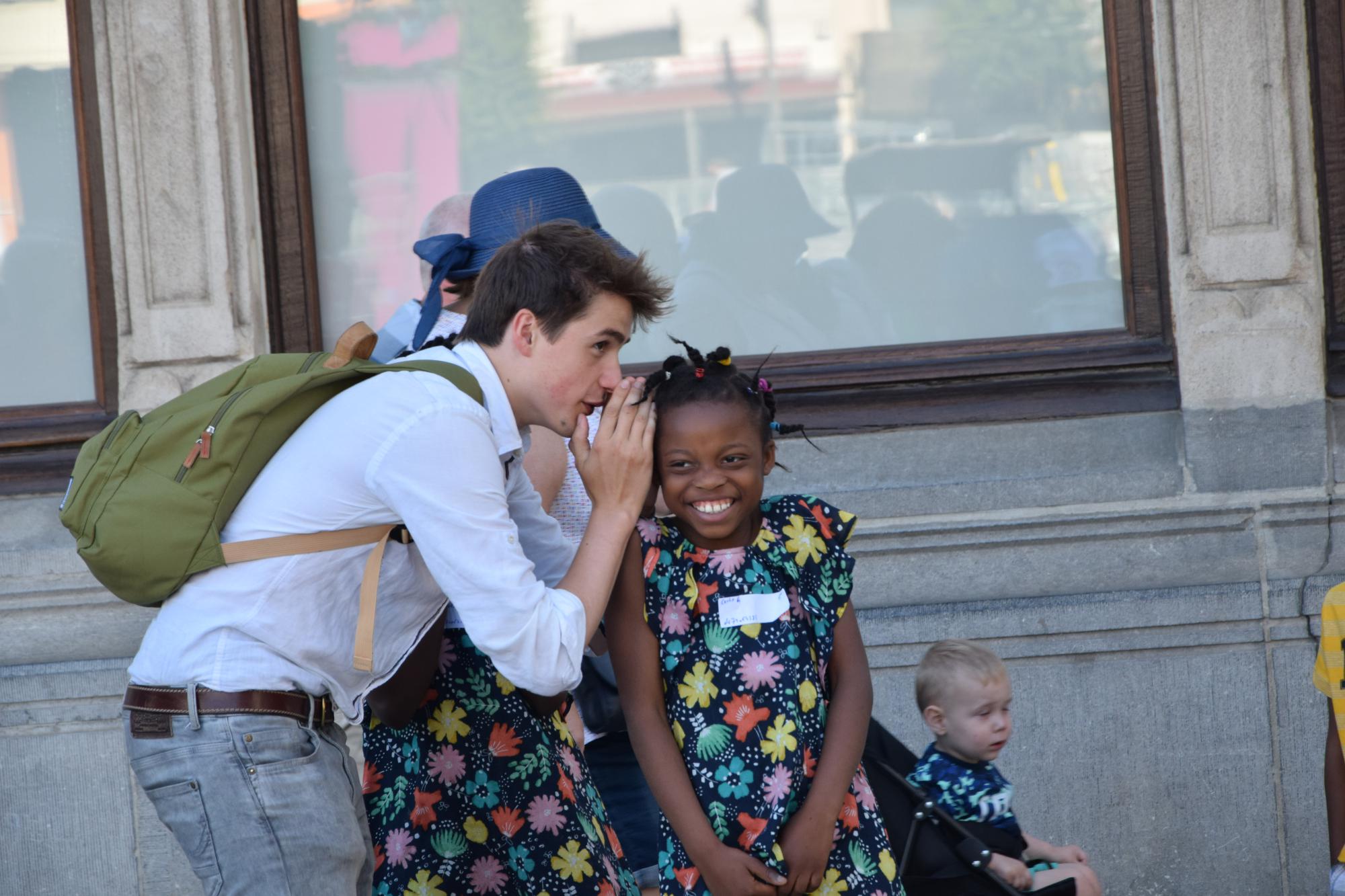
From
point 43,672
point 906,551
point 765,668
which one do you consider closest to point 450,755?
point 765,668

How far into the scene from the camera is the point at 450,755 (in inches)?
102

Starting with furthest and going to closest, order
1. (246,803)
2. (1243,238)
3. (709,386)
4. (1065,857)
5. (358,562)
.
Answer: (1243,238), (1065,857), (709,386), (358,562), (246,803)

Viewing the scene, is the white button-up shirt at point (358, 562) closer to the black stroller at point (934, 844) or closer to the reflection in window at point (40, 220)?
the black stroller at point (934, 844)

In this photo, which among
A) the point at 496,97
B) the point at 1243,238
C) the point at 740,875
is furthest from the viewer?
the point at 496,97

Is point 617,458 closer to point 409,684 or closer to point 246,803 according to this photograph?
point 409,684

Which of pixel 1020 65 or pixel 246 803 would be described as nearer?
pixel 246 803

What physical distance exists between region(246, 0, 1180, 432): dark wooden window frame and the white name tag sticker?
210 centimetres

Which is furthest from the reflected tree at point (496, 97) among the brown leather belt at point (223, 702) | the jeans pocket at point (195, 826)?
the jeans pocket at point (195, 826)

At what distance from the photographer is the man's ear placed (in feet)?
7.76

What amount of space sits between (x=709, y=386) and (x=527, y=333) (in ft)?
1.31

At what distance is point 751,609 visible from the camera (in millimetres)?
2502

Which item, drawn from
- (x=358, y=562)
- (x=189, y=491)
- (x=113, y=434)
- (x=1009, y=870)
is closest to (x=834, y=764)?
(x=1009, y=870)

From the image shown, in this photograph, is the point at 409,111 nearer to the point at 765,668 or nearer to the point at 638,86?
the point at 638,86

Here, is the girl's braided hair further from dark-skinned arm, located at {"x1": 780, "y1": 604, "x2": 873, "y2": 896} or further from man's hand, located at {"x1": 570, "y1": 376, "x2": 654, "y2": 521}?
dark-skinned arm, located at {"x1": 780, "y1": 604, "x2": 873, "y2": 896}
